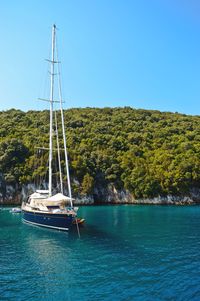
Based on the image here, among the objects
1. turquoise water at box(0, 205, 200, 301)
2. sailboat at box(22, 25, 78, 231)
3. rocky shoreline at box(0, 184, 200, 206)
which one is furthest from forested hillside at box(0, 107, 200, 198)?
turquoise water at box(0, 205, 200, 301)

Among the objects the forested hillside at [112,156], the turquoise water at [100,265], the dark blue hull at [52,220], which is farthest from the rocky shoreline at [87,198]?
the turquoise water at [100,265]

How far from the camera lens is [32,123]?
105m

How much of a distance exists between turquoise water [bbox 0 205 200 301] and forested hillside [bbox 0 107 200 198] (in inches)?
1717

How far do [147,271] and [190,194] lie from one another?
62572 mm

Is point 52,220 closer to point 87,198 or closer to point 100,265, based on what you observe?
point 100,265

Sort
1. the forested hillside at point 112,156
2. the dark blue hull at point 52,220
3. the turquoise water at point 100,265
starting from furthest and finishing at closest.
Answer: the forested hillside at point 112,156
the dark blue hull at point 52,220
the turquoise water at point 100,265

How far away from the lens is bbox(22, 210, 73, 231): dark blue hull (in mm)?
32844

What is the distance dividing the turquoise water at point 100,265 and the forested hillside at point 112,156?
43.6 m

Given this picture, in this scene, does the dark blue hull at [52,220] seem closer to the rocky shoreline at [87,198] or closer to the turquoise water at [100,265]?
the turquoise water at [100,265]

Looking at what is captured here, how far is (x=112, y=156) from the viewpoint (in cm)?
8600

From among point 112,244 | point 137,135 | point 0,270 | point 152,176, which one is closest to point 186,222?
point 112,244

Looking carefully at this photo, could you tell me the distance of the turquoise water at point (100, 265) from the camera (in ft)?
51.3

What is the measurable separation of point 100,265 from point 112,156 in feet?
217

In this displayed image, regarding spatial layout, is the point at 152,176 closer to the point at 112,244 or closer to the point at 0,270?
the point at 112,244
